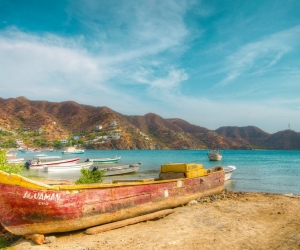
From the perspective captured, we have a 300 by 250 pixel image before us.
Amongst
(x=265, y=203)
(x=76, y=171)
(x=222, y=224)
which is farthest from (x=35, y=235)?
(x=76, y=171)

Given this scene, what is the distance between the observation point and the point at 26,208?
7645 millimetres

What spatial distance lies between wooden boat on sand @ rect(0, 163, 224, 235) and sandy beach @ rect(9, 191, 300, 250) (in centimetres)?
49

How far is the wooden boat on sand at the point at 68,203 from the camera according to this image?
762cm

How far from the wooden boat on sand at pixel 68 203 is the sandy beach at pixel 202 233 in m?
0.49

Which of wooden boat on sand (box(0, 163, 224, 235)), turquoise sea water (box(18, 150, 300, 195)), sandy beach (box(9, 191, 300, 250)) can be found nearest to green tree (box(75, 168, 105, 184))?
wooden boat on sand (box(0, 163, 224, 235))

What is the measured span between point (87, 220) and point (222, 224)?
5.15 metres

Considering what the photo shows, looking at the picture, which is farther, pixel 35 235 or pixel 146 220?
pixel 146 220

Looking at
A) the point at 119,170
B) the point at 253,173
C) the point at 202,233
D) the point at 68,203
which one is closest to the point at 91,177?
the point at 68,203

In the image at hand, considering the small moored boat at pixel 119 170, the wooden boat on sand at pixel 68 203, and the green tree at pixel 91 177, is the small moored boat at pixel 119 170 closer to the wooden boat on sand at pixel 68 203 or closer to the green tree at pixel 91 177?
the green tree at pixel 91 177

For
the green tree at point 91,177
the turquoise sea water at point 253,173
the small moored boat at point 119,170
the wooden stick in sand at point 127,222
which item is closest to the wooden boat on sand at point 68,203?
the wooden stick in sand at point 127,222

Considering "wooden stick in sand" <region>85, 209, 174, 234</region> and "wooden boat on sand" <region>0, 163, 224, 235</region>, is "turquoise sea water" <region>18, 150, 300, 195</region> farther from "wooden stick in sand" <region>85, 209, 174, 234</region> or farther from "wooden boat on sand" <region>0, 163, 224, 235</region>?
"wooden boat on sand" <region>0, 163, 224, 235</region>

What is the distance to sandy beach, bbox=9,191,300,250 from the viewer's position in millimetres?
7430

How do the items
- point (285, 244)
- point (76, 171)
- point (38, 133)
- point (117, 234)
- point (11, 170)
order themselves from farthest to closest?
point (38, 133), point (76, 171), point (11, 170), point (117, 234), point (285, 244)

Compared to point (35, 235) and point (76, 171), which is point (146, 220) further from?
point (76, 171)
